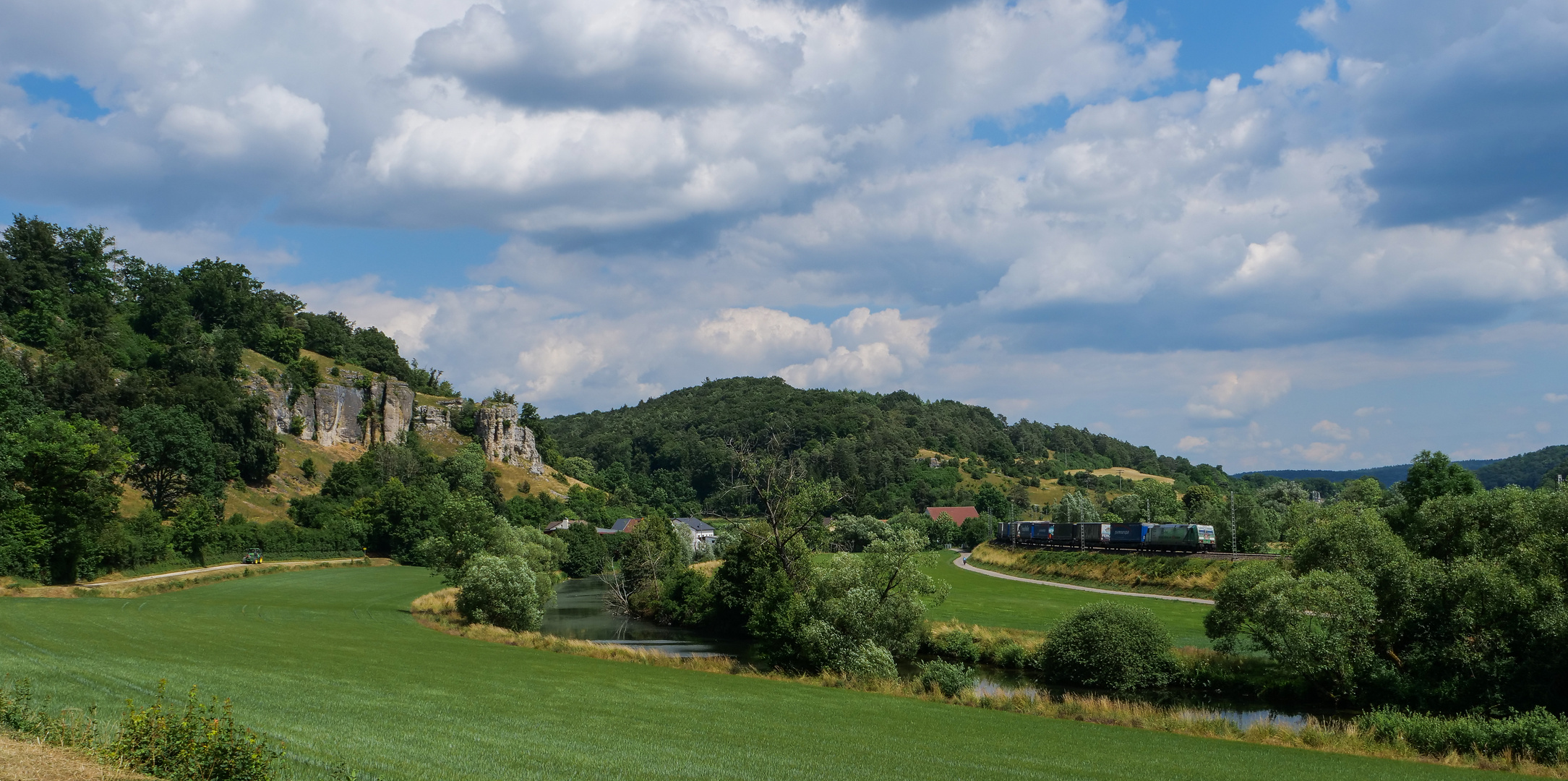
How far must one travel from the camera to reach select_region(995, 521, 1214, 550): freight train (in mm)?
75000

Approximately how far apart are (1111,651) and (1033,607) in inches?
881

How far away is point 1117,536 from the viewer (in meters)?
83.2

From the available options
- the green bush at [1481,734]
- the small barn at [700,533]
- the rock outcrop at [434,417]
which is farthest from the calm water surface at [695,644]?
the rock outcrop at [434,417]

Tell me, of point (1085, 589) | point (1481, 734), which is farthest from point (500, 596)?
point (1085, 589)

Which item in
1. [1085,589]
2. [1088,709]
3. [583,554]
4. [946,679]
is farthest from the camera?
[583,554]

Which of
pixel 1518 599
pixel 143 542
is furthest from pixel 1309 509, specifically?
pixel 143 542

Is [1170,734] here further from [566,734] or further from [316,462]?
[316,462]

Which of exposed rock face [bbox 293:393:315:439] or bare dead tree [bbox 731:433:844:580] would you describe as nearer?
bare dead tree [bbox 731:433:844:580]

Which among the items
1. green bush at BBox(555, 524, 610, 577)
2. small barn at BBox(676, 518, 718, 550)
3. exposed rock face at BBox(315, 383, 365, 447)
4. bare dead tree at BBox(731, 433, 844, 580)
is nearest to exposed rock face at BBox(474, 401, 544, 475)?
exposed rock face at BBox(315, 383, 365, 447)

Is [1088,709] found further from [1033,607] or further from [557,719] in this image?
[1033,607]

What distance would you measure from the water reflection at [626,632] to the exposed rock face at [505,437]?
93.0m

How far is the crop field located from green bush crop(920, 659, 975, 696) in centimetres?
285

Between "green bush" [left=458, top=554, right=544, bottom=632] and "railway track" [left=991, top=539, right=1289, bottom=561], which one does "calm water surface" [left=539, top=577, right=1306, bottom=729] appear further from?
"railway track" [left=991, top=539, right=1289, bottom=561]

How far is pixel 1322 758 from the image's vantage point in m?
24.6
